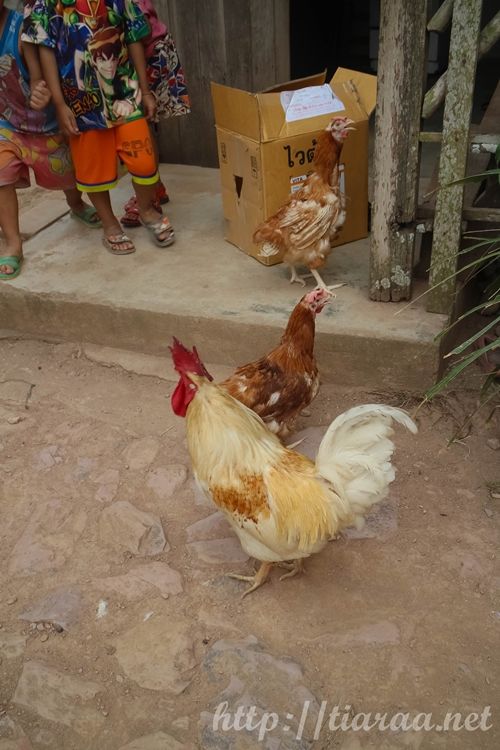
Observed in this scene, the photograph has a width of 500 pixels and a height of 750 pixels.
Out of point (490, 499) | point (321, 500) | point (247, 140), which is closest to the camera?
point (321, 500)

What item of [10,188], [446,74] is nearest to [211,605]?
[446,74]

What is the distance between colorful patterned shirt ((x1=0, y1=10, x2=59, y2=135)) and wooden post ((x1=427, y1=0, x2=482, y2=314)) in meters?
2.50

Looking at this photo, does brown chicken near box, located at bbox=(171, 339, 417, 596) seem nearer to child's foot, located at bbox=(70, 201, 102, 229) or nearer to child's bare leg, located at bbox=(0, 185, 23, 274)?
child's bare leg, located at bbox=(0, 185, 23, 274)

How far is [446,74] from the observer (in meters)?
3.15

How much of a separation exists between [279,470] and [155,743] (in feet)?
3.29

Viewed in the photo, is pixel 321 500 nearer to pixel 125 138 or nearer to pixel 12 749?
pixel 12 749

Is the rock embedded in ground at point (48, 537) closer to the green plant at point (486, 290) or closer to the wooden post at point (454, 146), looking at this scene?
the green plant at point (486, 290)

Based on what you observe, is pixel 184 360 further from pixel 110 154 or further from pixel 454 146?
pixel 110 154

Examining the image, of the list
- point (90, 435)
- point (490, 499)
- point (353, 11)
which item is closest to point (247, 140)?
point (90, 435)

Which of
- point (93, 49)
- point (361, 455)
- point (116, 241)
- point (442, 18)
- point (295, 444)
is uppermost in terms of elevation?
point (442, 18)

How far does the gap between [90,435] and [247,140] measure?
1.92m

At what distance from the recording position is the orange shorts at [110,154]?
434 centimetres

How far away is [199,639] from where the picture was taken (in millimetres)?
2670

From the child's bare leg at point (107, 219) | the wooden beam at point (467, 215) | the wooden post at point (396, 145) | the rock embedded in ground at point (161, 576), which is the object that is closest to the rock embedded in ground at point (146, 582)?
the rock embedded in ground at point (161, 576)
